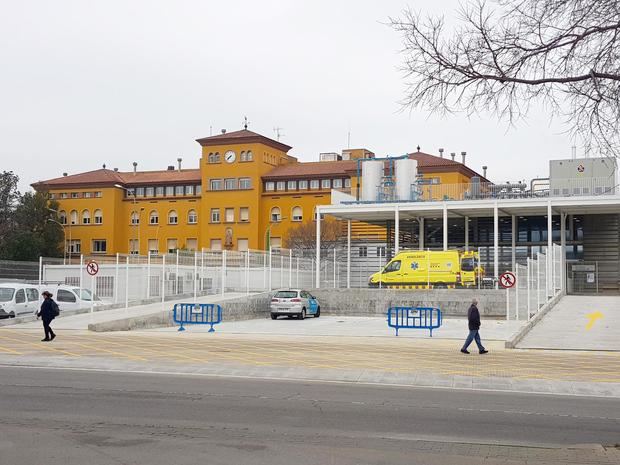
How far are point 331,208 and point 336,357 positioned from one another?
85.7 ft

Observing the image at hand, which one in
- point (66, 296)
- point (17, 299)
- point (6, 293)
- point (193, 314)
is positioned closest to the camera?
point (193, 314)

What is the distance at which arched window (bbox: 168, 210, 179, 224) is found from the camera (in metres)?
95.1

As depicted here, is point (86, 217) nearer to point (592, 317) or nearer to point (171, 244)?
point (171, 244)

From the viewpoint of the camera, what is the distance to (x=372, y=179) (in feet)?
157

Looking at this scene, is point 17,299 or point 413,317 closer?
point 413,317

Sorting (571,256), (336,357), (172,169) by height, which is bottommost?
(336,357)

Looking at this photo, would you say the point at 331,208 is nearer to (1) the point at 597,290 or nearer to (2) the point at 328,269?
(2) the point at 328,269

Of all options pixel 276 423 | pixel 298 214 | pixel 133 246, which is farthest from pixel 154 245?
pixel 276 423

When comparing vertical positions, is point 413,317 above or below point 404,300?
below

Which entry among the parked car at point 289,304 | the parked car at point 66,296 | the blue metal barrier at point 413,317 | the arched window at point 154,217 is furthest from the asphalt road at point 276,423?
the arched window at point 154,217

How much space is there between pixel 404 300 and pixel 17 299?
1778 cm

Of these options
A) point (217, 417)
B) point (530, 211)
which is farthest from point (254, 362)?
point (530, 211)

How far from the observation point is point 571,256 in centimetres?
4728

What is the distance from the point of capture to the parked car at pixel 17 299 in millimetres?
30688
